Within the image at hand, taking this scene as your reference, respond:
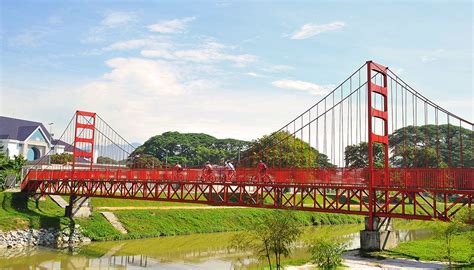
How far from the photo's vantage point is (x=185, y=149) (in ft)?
388

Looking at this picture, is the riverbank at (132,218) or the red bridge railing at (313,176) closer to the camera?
the red bridge railing at (313,176)

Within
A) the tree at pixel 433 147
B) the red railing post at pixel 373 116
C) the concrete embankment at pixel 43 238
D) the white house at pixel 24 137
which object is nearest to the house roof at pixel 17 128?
the white house at pixel 24 137

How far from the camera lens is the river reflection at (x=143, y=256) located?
96.9ft

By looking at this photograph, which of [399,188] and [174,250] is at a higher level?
[399,188]

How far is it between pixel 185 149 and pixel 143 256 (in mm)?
85717

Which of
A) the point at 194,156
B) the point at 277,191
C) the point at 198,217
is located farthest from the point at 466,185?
the point at 194,156

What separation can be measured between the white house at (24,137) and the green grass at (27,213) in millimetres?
40025

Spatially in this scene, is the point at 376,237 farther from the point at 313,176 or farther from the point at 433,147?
the point at 433,147

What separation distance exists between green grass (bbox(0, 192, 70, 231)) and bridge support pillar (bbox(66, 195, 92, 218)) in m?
0.85

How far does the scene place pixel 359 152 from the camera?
255 feet

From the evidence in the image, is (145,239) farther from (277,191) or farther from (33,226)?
(277,191)

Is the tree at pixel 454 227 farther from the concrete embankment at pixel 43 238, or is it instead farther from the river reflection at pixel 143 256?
the concrete embankment at pixel 43 238

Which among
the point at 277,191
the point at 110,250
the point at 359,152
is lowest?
the point at 110,250

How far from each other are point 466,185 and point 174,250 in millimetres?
21708
